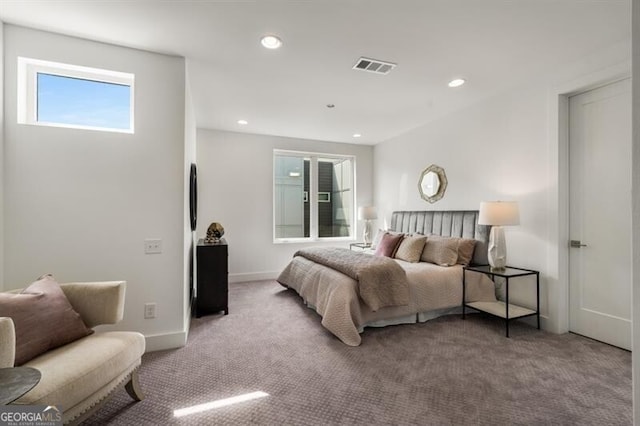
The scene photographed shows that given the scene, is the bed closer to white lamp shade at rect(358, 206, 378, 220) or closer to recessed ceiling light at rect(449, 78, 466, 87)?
white lamp shade at rect(358, 206, 378, 220)

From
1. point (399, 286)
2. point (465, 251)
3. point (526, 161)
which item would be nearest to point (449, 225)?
point (465, 251)

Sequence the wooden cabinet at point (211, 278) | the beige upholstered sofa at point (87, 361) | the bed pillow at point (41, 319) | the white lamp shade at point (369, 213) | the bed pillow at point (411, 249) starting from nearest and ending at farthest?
the beige upholstered sofa at point (87, 361), the bed pillow at point (41, 319), the wooden cabinet at point (211, 278), the bed pillow at point (411, 249), the white lamp shade at point (369, 213)

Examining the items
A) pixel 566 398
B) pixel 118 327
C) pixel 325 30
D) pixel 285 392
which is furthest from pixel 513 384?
pixel 118 327

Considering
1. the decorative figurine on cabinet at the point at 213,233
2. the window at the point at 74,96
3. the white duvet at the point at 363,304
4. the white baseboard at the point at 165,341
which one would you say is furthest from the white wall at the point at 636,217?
the decorative figurine on cabinet at the point at 213,233

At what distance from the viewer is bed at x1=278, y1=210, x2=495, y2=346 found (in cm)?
292

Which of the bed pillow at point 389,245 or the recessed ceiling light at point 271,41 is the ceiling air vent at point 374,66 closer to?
the recessed ceiling light at point 271,41

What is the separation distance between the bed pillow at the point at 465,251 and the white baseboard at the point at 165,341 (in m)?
3.15

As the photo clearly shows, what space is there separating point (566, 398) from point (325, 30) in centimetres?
307

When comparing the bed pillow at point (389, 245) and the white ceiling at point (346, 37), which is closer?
the white ceiling at point (346, 37)

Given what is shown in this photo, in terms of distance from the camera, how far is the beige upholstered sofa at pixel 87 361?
1320 mm

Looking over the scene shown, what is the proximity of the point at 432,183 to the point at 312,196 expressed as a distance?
2291 millimetres

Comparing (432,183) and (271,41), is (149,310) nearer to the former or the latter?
(271,41)

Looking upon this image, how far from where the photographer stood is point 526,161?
3.32 m

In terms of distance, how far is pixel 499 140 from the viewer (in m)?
3.64
